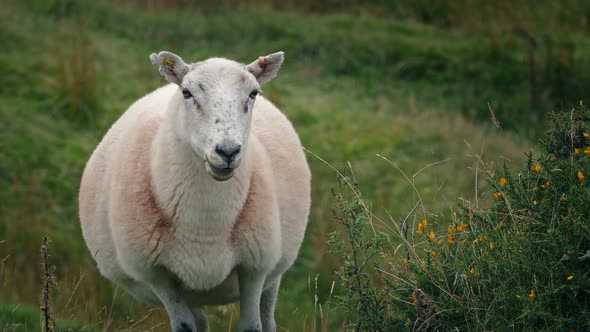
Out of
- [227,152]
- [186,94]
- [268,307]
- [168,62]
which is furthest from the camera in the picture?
[268,307]

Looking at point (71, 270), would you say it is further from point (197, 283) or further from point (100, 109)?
point (197, 283)

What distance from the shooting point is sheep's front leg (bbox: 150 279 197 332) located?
203 inches

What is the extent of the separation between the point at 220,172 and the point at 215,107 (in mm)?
347

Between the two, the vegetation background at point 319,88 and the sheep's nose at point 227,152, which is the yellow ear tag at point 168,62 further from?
the vegetation background at point 319,88

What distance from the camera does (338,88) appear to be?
13.0 meters

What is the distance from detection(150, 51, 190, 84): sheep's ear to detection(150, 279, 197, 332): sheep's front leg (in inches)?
42.5

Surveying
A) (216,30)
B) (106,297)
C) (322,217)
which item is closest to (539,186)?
(106,297)

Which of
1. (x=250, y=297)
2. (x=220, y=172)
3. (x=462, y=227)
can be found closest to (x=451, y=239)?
(x=462, y=227)

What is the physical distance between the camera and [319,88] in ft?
42.2

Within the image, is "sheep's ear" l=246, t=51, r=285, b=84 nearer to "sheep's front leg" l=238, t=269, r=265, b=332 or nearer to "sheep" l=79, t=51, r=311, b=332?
"sheep" l=79, t=51, r=311, b=332

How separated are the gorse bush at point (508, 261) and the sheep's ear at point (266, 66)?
2.67 ft

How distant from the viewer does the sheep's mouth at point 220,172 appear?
A: 15.0 feet

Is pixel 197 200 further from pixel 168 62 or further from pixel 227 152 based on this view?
pixel 168 62

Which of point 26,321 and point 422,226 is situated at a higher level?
point 422,226
